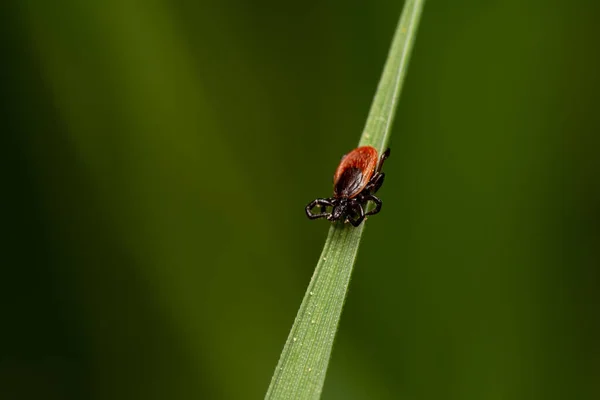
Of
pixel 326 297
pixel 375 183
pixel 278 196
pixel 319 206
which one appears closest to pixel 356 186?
pixel 375 183

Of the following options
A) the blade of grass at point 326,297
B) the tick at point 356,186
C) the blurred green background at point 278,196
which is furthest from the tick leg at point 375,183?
the blade of grass at point 326,297

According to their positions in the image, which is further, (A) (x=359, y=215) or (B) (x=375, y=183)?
(B) (x=375, y=183)

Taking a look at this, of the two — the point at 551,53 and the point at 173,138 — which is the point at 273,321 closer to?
the point at 173,138

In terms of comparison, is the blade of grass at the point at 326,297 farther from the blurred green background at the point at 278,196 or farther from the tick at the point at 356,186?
the blurred green background at the point at 278,196

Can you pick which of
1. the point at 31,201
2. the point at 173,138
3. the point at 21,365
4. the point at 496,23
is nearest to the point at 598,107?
the point at 496,23

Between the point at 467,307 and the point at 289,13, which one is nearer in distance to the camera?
the point at 467,307

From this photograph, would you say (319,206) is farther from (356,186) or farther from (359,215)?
(359,215)
